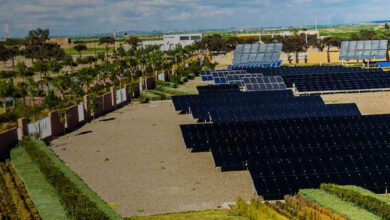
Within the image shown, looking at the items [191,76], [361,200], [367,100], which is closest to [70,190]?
[361,200]

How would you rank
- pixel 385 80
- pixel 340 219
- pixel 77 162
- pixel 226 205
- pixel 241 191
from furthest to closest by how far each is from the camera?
pixel 385 80 → pixel 77 162 → pixel 241 191 → pixel 226 205 → pixel 340 219

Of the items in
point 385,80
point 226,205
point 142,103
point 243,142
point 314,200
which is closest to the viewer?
point 314,200

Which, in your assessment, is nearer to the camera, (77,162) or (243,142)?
(243,142)

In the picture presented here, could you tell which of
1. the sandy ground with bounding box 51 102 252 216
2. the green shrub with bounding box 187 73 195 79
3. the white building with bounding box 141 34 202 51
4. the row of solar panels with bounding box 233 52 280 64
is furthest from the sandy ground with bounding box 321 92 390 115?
the white building with bounding box 141 34 202 51

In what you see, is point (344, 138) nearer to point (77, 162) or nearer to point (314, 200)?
point (314, 200)

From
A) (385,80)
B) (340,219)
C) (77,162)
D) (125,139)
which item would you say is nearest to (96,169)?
(77,162)

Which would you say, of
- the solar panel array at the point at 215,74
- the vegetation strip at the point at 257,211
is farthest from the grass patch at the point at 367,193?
the solar panel array at the point at 215,74

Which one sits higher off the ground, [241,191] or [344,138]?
[344,138]

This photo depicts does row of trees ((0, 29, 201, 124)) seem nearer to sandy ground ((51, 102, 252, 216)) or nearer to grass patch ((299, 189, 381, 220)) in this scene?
sandy ground ((51, 102, 252, 216))
